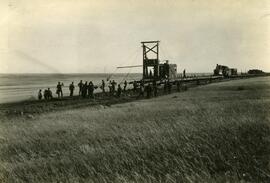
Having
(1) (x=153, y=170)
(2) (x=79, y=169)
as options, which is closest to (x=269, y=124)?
(1) (x=153, y=170)

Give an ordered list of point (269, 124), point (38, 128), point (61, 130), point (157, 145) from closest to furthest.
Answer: point (157, 145) → point (269, 124) → point (61, 130) → point (38, 128)

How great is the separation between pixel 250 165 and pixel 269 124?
3.12 m

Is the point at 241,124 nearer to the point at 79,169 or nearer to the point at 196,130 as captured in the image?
the point at 196,130

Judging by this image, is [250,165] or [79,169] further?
[79,169]

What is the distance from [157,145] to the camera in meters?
7.89

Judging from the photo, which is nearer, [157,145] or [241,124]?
[157,145]

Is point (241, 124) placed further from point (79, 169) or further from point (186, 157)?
point (79, 169)

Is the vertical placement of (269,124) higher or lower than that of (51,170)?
higher

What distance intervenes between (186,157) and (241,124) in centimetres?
300

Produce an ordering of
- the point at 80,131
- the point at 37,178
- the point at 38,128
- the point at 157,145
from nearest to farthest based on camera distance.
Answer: the point at 37,178 < the point at 157,145 < the point at 80,131 < the point at 38,128

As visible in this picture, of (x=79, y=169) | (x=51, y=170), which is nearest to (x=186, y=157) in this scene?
(x=79, y=169)

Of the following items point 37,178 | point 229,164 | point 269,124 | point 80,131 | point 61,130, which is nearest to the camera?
point 229,164

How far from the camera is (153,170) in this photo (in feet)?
21.1

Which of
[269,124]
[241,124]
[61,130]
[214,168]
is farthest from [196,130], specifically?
[61,130]
